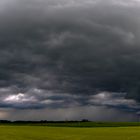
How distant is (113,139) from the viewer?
318 feet

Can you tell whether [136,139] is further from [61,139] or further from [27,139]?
[27,139]

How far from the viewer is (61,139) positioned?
322ft

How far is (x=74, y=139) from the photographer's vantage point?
9769 centimetres

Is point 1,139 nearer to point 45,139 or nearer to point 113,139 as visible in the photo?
point 45,139

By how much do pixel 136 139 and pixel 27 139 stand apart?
123 ft

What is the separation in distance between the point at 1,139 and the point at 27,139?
Answer: 8724 mm

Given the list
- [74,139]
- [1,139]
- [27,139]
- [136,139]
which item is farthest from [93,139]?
[1,139]

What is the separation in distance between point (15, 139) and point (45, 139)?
33.5 feet

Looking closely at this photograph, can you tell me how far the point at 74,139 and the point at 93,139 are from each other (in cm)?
671

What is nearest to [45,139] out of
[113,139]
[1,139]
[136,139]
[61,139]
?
[61,139]

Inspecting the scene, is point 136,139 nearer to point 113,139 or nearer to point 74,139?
point 113,139

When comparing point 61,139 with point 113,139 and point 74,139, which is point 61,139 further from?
point 113,139

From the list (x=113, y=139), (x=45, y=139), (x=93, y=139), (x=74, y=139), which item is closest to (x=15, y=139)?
(x=45, y=139)

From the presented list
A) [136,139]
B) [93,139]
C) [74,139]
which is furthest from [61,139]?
[136,139]
